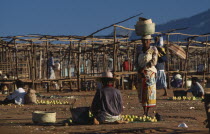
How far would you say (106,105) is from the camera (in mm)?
8945

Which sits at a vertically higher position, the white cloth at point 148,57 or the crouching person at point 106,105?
the white cloth at point 148,57

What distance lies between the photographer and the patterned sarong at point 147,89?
32.1 feet

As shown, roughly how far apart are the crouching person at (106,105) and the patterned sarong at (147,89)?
2.99 feet

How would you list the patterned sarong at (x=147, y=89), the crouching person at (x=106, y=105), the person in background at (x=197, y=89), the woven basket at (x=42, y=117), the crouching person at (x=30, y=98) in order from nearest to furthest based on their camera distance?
the crouching person at (x=106, y=105), the woven basket at (x=42, y=117), the patterned sarong at (x=147, y=89), the crouching person at (x=30, y=98), the person in background at (x=197, y=89)

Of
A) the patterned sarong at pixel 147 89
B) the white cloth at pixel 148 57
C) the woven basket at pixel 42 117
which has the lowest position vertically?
the woven basket at pixel 42 117

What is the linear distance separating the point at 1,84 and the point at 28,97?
784cm

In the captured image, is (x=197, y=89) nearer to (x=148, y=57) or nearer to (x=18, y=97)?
(x=18, y=97)

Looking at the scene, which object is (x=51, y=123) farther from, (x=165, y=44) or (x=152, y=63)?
(x=165, y=44)

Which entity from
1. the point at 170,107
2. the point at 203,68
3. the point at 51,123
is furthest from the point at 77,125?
the point at 203,68

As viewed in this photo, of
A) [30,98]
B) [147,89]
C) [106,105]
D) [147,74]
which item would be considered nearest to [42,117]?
[106,105]

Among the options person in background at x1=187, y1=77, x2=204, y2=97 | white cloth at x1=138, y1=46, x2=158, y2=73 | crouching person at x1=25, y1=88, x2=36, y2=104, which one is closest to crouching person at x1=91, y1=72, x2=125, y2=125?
white cloth at x1=138, y1=46, x2=158, y2=73

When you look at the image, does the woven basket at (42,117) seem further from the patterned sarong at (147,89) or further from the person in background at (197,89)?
the person in background at (197,89)

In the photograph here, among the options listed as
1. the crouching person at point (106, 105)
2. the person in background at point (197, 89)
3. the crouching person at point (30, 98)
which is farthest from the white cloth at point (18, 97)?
the crouching person at point (106, 105)

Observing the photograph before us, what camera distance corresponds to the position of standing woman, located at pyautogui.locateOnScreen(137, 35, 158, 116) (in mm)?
9812
